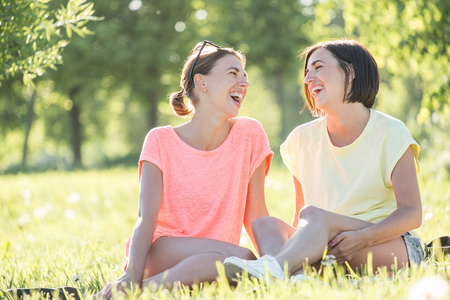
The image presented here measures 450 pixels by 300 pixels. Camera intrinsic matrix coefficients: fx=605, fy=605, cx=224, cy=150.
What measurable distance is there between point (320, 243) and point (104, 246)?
279 cm

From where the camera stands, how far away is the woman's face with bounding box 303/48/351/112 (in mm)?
3762

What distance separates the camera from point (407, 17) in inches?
375

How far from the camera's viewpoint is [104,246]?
18.0 feet

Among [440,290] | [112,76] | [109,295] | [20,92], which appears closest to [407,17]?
[109,295]

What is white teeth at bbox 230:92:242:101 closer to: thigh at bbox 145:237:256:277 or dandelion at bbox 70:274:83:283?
thigh at bbox 145:237:256:277

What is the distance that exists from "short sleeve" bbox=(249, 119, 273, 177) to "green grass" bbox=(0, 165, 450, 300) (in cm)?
92

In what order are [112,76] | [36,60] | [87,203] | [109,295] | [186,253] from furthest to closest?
[112,76], [87,203], [36,60], [186,253], [109,295]

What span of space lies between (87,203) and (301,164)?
24.3ft

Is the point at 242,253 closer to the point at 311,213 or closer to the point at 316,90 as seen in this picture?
the point at 311,213

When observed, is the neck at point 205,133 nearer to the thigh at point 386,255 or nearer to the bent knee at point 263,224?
the bent knee at point 263,224

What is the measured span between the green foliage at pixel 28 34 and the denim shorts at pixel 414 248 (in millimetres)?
2720

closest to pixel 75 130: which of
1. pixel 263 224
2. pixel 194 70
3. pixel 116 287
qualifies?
pixel 194 70

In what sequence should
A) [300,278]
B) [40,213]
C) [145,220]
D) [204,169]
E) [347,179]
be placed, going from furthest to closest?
[40,213]
[204,169]
[347,179]
[145,220]
[300,278]

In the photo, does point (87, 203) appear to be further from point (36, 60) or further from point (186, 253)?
point (186, 253)
